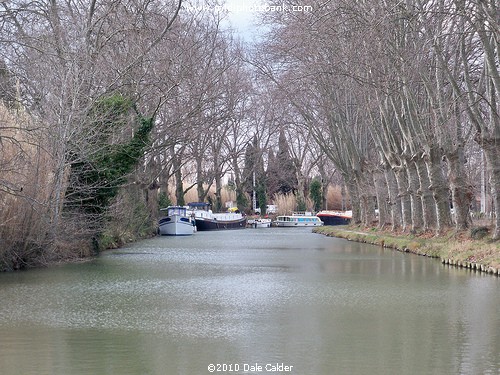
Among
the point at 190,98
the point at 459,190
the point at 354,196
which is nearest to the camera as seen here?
the point at 459,190

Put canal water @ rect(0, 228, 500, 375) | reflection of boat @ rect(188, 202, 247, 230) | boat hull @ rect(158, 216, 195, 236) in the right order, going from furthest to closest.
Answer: reflection of boat @ rect(188, 202, 247, 230) → boat hull @ rect(158, 216, 195, 236) → canal water @ rect(0, 228, 500, 375)

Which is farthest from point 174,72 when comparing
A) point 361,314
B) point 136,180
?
point 361,314

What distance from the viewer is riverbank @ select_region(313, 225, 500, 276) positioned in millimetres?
23109

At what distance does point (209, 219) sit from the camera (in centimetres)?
6306

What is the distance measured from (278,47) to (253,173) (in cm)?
4482

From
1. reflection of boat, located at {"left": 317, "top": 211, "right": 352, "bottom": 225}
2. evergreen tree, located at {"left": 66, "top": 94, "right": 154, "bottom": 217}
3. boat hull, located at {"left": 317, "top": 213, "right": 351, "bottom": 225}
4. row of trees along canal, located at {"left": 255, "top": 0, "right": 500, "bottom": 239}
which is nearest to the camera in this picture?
row of trees along canal, located at {"left": 255, "top": 0, "right": 500, "bottom": 239}

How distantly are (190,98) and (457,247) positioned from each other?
53.1 feet

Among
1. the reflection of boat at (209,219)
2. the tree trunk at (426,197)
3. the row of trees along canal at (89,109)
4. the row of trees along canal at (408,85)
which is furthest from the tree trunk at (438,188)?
the reflection of boat at (209,219)

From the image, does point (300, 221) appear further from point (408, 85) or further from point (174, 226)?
point (408, 85)

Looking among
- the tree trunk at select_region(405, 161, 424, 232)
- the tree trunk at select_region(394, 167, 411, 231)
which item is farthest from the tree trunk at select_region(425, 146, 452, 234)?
the tree trunk at select_region(394, 167, 411, 231)

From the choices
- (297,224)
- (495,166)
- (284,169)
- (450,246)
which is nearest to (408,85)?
(495,166)

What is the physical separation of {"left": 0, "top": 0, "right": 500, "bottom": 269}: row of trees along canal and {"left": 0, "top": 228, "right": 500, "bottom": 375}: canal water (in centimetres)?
331

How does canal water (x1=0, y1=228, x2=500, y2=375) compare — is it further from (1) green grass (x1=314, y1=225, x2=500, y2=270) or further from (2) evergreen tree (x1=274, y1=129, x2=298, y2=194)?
(2) evergreen tree (x1=274, y1=129, x2=298, y2=194)

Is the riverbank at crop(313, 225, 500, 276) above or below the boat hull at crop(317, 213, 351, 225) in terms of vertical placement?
below
